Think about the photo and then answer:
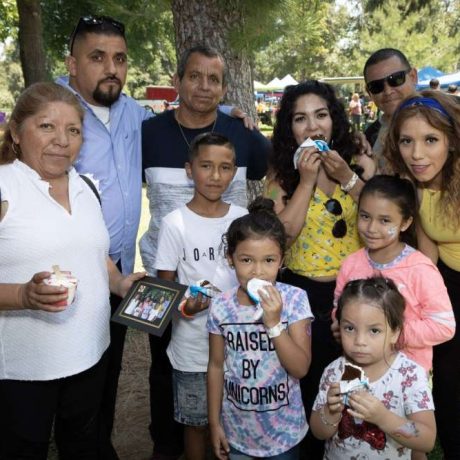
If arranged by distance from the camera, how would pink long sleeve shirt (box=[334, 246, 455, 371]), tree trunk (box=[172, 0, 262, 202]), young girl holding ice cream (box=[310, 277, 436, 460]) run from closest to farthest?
young girl holding ice cream (box=[310, 277, 436, 460]) < pink long sleeve shirt (box=[334, 246, 455, 371]) < tree trunk (box=[172, 0, 262, 202])

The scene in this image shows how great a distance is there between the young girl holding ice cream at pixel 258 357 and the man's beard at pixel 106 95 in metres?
1.27

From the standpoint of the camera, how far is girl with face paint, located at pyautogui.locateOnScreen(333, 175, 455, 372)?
2225mm

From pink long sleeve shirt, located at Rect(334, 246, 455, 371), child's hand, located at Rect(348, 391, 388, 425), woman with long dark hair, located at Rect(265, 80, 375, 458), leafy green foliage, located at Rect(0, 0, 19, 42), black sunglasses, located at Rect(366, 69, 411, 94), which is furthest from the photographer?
leafy green foliage, located at Rect(0, 0, 19, 42)

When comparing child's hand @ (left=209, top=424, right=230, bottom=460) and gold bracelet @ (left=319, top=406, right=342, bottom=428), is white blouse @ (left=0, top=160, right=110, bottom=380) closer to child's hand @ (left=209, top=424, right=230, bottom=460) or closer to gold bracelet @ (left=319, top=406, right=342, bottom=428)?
child's hand @ (left=209, top=424, right=230, bottom=460)

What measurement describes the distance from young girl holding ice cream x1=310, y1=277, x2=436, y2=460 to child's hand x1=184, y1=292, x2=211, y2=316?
66 cm

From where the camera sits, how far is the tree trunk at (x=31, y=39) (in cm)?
1120

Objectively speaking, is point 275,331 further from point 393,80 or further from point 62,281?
point 393,80

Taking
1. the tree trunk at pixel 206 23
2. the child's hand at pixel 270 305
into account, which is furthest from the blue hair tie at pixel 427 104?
the tree trunk at pixel 206 23

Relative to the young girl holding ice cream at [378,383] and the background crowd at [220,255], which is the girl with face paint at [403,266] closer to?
the background crowd at [220,255]

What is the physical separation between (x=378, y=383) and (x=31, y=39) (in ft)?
38.9

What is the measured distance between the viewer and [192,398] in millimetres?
2684

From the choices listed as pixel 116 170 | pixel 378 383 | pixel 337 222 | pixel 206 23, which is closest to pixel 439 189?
pixel 337 222

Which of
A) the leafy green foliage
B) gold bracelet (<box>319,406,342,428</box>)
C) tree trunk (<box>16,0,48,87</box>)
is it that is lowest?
gold bracelet (<box>319,406,342,428</box>)

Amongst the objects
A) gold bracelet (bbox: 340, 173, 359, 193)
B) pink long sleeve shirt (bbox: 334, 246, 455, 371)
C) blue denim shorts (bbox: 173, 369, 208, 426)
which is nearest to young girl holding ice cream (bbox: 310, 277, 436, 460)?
pink long sleeve shirt (bbox: 334, 246, 455, 371)
